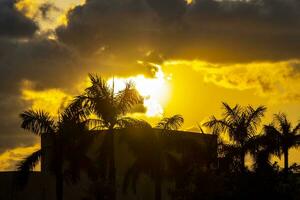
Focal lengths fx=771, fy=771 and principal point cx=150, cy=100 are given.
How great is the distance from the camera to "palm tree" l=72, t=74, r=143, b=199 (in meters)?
48.8

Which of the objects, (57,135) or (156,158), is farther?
(156,158)

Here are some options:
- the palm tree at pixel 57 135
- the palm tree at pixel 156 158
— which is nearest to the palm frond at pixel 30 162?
the palm tree at pixel 57 135

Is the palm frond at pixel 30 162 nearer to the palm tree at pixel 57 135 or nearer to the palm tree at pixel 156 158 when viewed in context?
the palm tree at pixel 57 135

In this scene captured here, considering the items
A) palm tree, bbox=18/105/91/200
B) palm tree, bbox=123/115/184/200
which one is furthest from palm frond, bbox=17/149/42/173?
palm tree, bbox=123/115/184/200

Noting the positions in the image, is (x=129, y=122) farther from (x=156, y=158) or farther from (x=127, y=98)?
(x=156, y=158)

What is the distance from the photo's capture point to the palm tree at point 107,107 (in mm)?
48812

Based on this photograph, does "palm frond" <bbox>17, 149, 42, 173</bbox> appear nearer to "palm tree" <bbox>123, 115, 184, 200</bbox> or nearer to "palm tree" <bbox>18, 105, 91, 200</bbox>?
"palm tree" <bbox>18, 105, 91, 200</bbox>

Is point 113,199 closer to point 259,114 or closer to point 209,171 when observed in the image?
point 209,171

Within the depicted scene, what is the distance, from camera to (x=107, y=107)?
48.7 meters

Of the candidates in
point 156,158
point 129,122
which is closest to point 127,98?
point 129,122

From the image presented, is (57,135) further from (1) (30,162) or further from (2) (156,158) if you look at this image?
(2) (156,158)

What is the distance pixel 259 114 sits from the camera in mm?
58469

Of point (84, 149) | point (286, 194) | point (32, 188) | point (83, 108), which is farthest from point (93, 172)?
point (32, 188)

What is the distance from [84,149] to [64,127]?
2669mm
